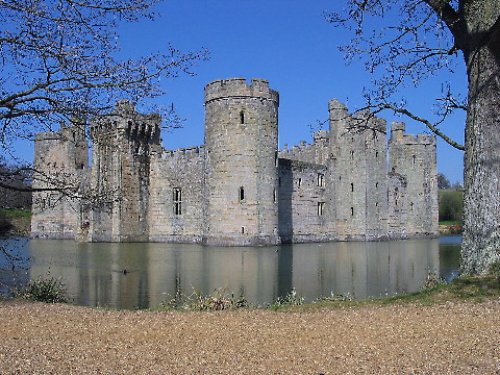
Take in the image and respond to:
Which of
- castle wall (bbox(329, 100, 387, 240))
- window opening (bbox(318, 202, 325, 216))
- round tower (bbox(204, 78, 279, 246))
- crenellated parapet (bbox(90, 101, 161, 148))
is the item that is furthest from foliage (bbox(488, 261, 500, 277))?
castle wall (bbox(329, 100, 387, 240))

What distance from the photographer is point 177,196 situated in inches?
1248

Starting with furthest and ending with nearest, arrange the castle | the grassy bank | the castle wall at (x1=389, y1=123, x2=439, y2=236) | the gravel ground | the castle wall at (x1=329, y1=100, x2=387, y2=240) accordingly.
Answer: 1. the castle wall at (x1=389, y1=123, x2=439, y2=236)
2. the castle wall at (x1=329, y1=100, x2=387, y2=240)
3. the castle
4. the grassy bank
5. the gravel ground

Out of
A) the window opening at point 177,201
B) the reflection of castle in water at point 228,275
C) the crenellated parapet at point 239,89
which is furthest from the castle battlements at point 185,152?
the reflection of castle in water at point 228,275

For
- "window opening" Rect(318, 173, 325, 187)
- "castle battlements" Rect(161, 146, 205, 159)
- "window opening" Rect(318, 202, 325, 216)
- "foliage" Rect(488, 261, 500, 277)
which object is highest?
"castle battlements" Rect(161, 146, 205, 159)

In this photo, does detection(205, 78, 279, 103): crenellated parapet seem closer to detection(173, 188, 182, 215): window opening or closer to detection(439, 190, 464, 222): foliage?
detection(173, 188, 182, 215): window opening

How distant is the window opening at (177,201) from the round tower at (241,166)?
162 inches

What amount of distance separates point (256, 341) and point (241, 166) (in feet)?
70.4

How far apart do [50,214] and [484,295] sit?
34839mm

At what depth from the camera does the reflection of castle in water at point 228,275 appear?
1127cm

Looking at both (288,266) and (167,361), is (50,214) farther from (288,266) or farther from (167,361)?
(167,361)

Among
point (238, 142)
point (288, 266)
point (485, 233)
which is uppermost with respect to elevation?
point (238, 142)

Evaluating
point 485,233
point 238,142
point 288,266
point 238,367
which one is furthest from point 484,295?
point 238,142

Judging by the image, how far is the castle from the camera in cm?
2691

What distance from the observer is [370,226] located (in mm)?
35281
